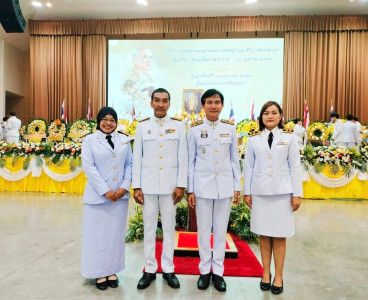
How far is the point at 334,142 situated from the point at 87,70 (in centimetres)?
875

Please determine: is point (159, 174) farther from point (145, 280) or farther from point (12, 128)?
point (12, 128)

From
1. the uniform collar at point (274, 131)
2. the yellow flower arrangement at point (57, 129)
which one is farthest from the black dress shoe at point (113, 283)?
the yellow flower arrangement at point (57, 129)

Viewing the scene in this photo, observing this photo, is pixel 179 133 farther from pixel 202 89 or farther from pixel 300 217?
pixel 202 89

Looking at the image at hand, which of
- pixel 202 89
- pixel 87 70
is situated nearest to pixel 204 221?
pixel 202 89

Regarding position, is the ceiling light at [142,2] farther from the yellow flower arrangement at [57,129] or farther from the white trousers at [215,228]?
the white trousers at [215,228]

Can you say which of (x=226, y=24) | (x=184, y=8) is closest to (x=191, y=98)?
(x=226, y=24)

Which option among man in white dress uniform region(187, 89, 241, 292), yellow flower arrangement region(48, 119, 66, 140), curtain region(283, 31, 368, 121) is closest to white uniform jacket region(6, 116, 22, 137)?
yellow flower arrangement region(48, 119, 66, 140)

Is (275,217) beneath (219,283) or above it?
above

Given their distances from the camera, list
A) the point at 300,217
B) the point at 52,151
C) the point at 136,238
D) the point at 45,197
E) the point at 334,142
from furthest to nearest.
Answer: the point at 334,142, the point at 52,151, the point at 45,197, the point at 300,217, the point at 136,238

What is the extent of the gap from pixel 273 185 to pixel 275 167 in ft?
0.41

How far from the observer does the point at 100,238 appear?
2.45m

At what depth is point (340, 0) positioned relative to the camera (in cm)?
1053

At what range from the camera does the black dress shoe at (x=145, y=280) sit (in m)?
2.45

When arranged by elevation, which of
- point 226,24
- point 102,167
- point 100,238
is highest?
point 226,24
